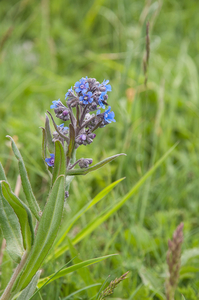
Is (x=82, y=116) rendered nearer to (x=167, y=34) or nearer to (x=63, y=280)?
(x=63, y=280)

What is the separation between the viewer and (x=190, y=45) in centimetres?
580

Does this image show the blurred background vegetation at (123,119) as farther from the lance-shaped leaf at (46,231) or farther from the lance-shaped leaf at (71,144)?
the lance-shaped leaf at (71,144)

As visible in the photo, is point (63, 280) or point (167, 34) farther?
point (167, 34)

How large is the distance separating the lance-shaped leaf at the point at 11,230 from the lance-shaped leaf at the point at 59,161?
301 mm

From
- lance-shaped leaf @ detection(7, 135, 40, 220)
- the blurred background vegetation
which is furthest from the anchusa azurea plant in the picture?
the blurred background vegetation

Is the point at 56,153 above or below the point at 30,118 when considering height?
below

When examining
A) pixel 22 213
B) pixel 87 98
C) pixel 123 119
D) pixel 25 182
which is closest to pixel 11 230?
pixel 22 213

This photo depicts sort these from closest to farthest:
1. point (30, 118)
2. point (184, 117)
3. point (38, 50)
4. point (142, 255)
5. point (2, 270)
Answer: point (2, 270) < point (142, 255) < point (30, 118) < point (184, 117) < point (38, 50)

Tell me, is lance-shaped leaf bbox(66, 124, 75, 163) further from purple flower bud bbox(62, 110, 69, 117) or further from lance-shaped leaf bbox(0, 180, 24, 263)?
lance-shaped leaf bbox(0, 180, 24, 263)

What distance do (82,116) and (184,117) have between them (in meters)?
3.11

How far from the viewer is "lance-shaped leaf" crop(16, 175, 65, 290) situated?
1540mm

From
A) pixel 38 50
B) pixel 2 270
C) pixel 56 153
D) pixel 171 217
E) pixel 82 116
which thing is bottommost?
pixel 2 270

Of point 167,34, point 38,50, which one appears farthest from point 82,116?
point 167,34

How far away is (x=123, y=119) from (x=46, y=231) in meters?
1.83
